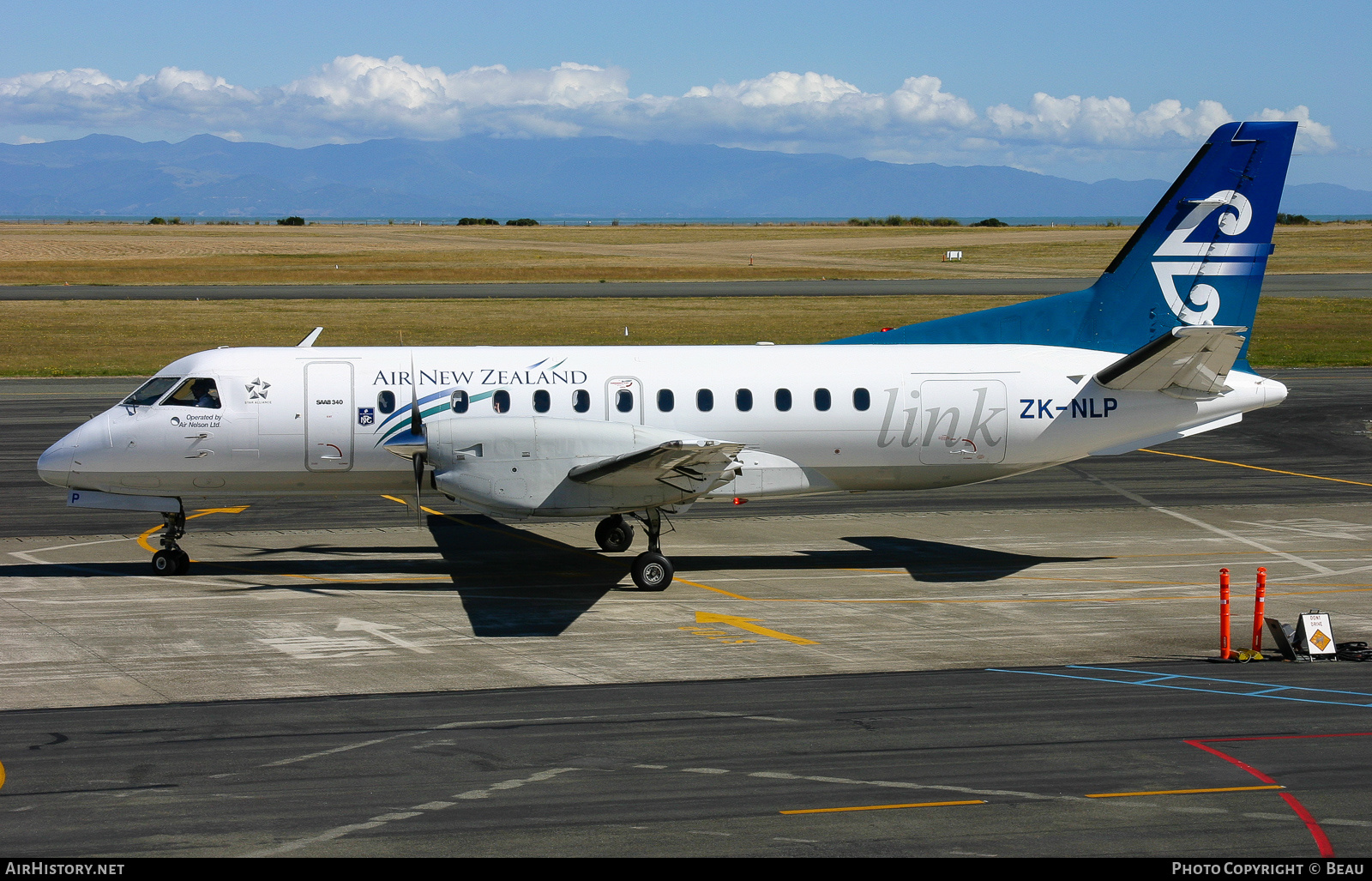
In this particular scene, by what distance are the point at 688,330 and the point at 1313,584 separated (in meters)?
38.2

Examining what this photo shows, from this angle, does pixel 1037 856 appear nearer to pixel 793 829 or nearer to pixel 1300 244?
pixel 793 829

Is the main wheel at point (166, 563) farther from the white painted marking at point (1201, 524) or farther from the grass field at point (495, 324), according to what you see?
the grass field at point (495, 324)

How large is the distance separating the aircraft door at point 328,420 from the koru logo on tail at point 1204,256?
1385 cm

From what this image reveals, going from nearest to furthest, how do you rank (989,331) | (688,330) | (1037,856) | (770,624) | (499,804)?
(1037,856), (499,804), (770,624), (989,331), (688,330)

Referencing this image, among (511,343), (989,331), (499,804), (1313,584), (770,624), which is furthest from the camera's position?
(511,343)

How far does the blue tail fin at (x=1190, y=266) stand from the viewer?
19.6m

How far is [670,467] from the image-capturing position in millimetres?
17297

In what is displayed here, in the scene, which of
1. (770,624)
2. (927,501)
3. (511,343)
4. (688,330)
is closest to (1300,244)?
(688,330)

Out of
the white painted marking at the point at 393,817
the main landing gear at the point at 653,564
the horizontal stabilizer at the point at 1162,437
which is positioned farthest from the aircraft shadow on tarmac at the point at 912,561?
the white painted marking at the point at 393,817

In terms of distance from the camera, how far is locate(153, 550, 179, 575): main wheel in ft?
62.5

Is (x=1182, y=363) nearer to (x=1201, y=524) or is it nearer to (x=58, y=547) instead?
(x=1201, y=524)

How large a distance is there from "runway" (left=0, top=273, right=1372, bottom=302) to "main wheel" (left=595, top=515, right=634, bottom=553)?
50.3 metres

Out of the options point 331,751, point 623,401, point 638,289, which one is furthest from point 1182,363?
point 638,289

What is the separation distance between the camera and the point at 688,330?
54.7m
